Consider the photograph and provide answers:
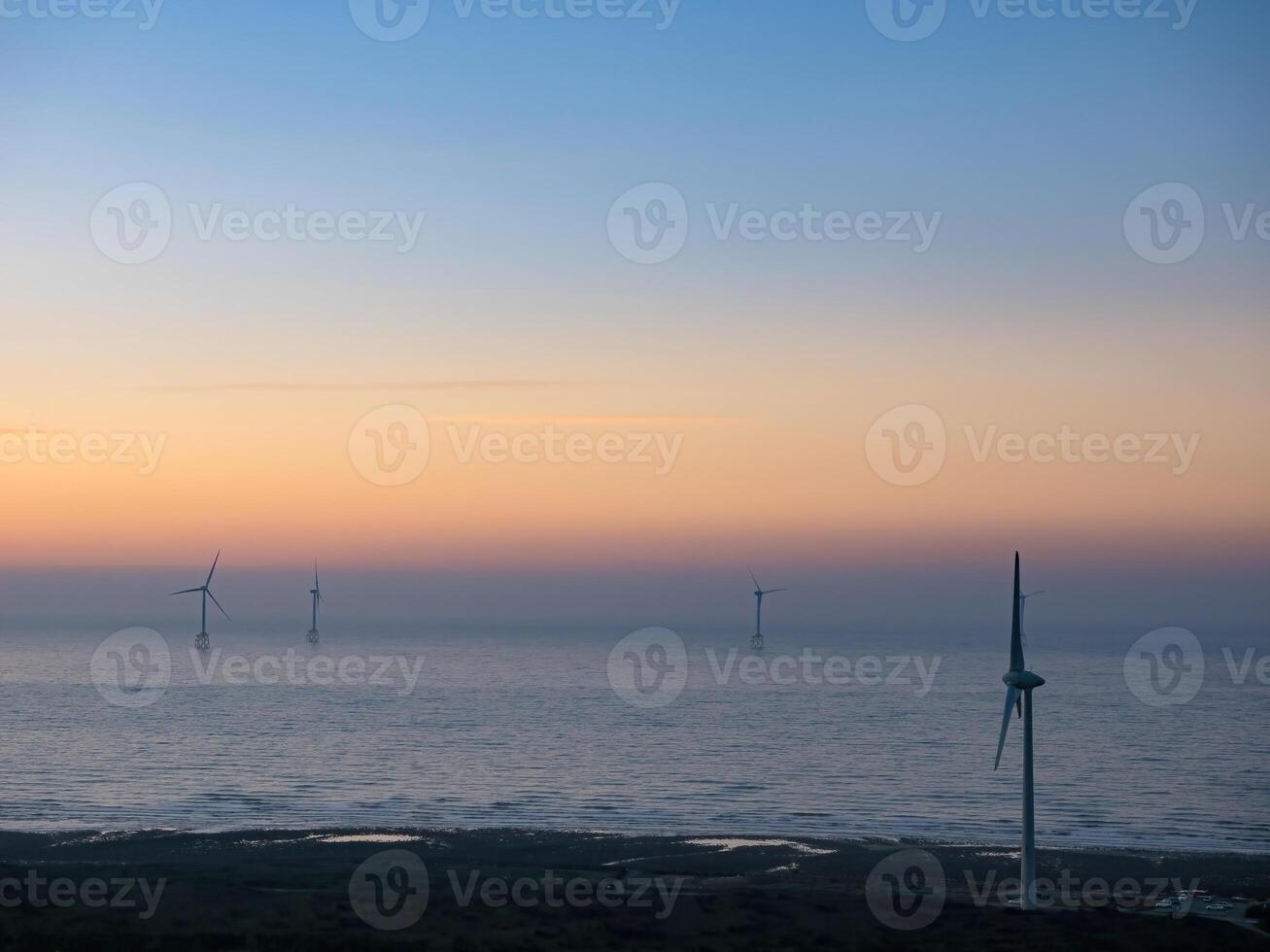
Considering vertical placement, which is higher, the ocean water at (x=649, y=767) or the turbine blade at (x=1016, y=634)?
the turbine blade at (x=1016, y=634)

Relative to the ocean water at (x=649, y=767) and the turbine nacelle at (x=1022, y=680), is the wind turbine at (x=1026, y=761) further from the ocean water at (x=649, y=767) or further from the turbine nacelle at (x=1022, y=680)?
the ocean water at (x=649, y=767)

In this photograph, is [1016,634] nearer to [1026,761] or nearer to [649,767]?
[1026,761]

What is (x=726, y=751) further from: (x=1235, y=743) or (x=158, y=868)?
(x=158, y=868)

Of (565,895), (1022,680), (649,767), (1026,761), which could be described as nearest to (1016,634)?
(1022,680)

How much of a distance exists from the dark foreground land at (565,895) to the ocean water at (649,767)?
26.1ft

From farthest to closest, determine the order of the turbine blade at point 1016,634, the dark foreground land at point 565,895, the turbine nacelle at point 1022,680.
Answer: the turbine nacelle at point 1022,680
the turbine blade at point 1016,634
the dark foreground land at point 565,895

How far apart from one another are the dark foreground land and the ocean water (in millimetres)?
7958

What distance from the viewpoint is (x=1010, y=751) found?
4483 inches

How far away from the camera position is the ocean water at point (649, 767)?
7656 centimetres

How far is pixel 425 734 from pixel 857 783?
5008 centimetres

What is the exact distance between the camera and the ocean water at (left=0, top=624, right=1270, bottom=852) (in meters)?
76.6

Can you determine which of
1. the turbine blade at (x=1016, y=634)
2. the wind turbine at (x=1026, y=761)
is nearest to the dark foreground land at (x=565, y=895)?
the wind turbine at (x=1026, y=761)

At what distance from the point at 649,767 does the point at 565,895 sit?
178ft

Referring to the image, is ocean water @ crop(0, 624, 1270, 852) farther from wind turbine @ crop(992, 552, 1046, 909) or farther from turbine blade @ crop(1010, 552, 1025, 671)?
wind turbine @ crop(992, 552, 1046, 909)
